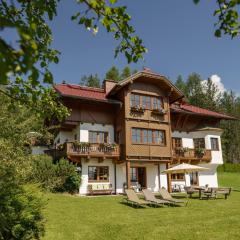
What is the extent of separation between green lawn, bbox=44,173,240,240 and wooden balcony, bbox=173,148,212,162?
10.5 m

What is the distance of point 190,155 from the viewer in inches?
1144

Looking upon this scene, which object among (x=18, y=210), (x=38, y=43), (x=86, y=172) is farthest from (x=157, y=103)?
(x=38, y=43)

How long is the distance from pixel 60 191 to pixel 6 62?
22.1 m

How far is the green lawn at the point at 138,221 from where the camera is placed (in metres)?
10.6

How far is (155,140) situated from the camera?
2733 centimetres

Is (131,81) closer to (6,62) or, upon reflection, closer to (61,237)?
(61,237)

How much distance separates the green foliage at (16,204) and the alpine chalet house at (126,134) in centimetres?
1421

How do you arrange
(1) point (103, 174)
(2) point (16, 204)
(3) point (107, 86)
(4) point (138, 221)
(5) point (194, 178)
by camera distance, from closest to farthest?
(2) point (16, 204) → (4) point (138, 221) → (1) point (103, 174) → (3) point (107, 86) → (5) point (194, 178)

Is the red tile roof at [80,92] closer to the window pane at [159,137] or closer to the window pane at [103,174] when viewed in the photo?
the window pane at [159,137]

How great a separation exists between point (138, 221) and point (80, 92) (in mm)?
16393

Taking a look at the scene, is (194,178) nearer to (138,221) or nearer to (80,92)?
(80,92)

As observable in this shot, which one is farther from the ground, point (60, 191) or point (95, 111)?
point (95, 111)

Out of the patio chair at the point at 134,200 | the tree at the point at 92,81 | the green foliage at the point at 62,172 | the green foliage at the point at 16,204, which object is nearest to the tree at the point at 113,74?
the tree at the point at 92,81

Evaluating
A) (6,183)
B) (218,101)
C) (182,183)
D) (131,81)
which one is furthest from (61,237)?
(218,101)
